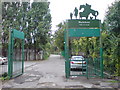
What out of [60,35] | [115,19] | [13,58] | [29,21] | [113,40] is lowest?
[13,58]

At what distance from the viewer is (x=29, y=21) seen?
27.4 m

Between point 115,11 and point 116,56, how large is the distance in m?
2.81

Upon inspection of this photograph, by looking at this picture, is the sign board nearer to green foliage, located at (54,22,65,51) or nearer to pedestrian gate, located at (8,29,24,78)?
pedestrian gate, located at (8,29,24,78)

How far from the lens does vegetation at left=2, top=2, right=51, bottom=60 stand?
26312mm

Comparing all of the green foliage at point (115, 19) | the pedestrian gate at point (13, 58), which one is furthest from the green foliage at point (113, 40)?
the pedestrian gate at point (13, 58)

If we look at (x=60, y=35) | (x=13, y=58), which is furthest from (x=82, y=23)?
(x=60, y=35)

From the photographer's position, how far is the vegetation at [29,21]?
26.3 m

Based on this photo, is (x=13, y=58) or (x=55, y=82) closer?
(x=55, y=82)

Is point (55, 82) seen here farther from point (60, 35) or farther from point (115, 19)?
point (60, 35)

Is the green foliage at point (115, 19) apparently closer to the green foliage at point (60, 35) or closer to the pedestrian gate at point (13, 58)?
the pedestrian gate at point (13, 58)

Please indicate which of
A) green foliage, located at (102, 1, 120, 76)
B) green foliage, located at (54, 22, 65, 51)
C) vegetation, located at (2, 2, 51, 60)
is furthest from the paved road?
green foliage, located at (54, 22, 65, 51)

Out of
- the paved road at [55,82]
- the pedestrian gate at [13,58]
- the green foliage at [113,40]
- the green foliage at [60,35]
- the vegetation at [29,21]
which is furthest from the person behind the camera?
the green foliage at [60,35]

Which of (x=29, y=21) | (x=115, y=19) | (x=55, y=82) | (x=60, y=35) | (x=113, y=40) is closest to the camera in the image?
(x=55, y=82)

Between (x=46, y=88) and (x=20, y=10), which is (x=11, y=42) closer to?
(x=46, y=88)
